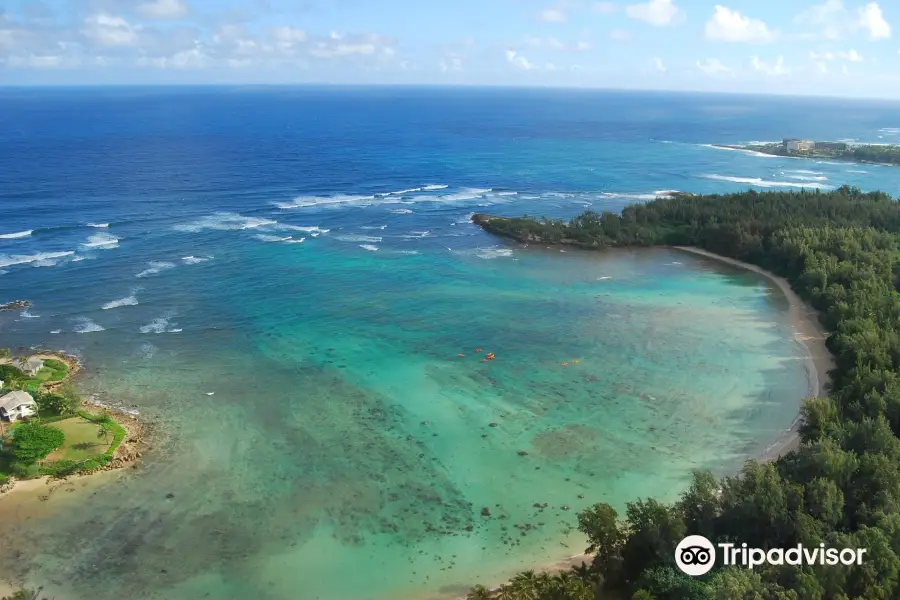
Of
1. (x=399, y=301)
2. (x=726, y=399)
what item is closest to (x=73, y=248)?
(x=399, y=301)

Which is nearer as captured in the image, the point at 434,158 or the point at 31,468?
the point at 31,468

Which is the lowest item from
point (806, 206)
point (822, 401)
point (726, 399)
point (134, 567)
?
point (134, 567)

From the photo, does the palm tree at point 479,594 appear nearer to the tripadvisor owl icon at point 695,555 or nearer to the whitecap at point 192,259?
the tripadvisor owl icon at point 695,555

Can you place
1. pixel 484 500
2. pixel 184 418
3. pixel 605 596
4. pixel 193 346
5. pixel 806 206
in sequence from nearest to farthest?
pixel 605 596 < pixel 484 500 < pixel 184 418 < pixel 193 346 < pixel 806 206

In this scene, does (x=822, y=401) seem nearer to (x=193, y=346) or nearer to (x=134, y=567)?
(x=134, y=567)

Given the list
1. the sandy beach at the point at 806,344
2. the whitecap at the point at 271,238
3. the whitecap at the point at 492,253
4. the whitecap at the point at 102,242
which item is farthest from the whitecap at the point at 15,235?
the sandy beach at the point at 806,344

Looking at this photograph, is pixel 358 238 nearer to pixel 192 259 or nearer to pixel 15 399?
pixel 192 259

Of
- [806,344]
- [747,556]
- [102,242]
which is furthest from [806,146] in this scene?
[747,556]
